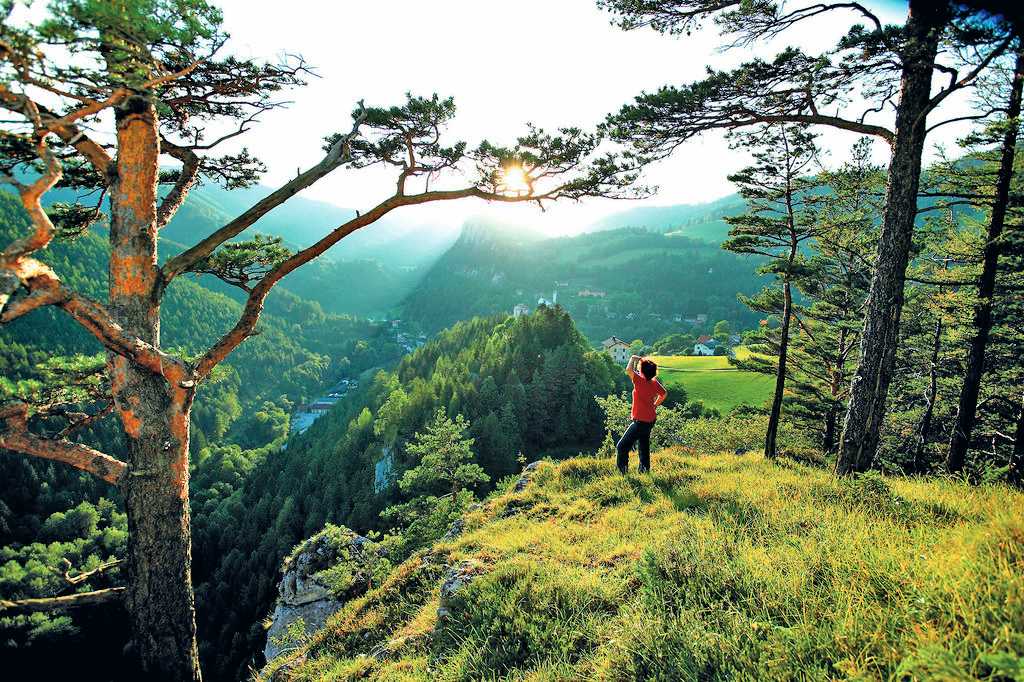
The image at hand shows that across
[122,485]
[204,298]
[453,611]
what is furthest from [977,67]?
[204,298]

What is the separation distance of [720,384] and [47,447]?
5198cm

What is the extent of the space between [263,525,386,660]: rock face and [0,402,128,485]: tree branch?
629 centimetres

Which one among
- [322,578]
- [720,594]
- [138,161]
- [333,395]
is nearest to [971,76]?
[720,594]

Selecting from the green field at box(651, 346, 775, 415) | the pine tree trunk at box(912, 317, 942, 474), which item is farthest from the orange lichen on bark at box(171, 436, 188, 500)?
the green field at box(651, 346, 775, 415)

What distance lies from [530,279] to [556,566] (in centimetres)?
19691

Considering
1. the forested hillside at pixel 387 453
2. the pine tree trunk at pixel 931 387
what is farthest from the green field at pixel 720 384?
the pine tree trunk at pixel 931 387

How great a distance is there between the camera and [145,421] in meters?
5.21

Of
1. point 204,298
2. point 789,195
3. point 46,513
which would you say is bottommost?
point 46,513

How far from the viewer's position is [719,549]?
3998 millimetres

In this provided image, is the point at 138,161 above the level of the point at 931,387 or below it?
above

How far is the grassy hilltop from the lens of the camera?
2.35 m

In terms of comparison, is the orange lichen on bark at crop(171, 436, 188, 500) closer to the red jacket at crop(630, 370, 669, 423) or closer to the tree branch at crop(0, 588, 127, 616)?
the tree branch at crop(0, 588, 127, 616)

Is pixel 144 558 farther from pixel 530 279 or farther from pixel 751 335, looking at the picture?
pixel 530 279

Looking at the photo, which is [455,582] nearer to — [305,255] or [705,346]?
[305,255]
